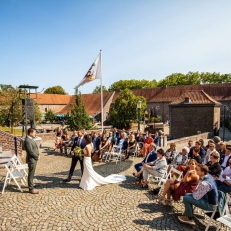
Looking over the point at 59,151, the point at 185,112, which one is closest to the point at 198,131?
the point at 185,112

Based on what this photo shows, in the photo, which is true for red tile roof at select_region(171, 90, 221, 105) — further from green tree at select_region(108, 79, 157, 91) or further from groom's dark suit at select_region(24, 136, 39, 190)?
green tree at select_region(108, 79, 157, 91)

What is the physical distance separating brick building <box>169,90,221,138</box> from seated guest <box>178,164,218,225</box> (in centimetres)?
2222

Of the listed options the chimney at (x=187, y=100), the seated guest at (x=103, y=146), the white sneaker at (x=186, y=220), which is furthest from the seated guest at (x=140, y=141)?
the chimney at (x=187, y=100)

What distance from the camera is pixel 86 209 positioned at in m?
5.45

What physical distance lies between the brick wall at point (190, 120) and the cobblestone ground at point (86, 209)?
21.6 m

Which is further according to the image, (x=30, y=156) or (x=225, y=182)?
(x=30, y=156)

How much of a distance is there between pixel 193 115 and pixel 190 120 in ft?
2.60

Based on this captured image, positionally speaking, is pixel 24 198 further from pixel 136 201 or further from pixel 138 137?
pixel 138 137

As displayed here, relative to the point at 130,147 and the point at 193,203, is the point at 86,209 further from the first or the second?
the point at 130,147

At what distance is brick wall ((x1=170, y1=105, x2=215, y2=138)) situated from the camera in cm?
2606

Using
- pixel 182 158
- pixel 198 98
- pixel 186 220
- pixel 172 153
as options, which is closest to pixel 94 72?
pixel 172 153

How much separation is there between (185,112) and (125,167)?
2031 cm

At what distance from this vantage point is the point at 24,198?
6141 mm

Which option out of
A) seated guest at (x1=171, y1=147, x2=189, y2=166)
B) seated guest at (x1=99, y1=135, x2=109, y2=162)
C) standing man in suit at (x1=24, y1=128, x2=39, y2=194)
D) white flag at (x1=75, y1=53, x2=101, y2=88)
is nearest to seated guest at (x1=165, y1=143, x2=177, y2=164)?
seated guest at (x1=171, y1=147, x2=189, y2=166)
